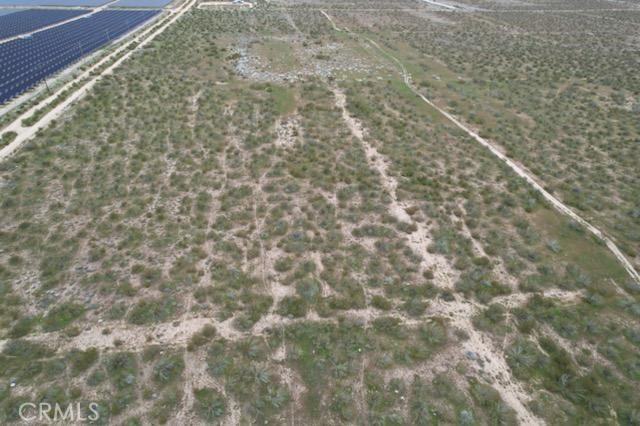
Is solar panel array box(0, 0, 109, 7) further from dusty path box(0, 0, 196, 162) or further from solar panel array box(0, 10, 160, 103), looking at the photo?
dusty path box(0, 0, 196, 162)

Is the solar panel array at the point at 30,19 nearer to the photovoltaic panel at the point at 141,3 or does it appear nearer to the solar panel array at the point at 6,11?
the solar panel array at the point at 6,11

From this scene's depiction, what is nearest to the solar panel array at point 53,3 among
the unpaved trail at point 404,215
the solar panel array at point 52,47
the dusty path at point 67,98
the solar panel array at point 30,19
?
the solar panel array at point 30,19

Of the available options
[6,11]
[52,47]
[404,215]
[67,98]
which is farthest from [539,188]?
[6,11]

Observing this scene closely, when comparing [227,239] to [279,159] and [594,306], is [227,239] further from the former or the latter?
[594,306]

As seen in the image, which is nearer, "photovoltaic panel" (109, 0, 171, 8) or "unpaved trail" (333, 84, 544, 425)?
"unpaved trail" (333, 84, 544, 425)

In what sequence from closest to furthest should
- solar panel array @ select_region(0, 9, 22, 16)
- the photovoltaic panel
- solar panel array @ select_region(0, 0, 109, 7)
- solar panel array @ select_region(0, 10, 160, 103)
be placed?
solar panel array @ select_region(0, 10, 160, 103) → solar panel array @ select_region(0, 9, 22, 16) → the photovoltaic panel → solar panel array @ select_region(0, 0, 109, 7)

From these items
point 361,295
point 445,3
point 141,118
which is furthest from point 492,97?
point 445,3

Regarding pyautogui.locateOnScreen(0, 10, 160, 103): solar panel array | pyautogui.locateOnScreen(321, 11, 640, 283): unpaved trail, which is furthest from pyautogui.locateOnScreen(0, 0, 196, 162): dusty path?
pyautogui.locateOnScreen(321, 11, 640, 283): unpaved trail
